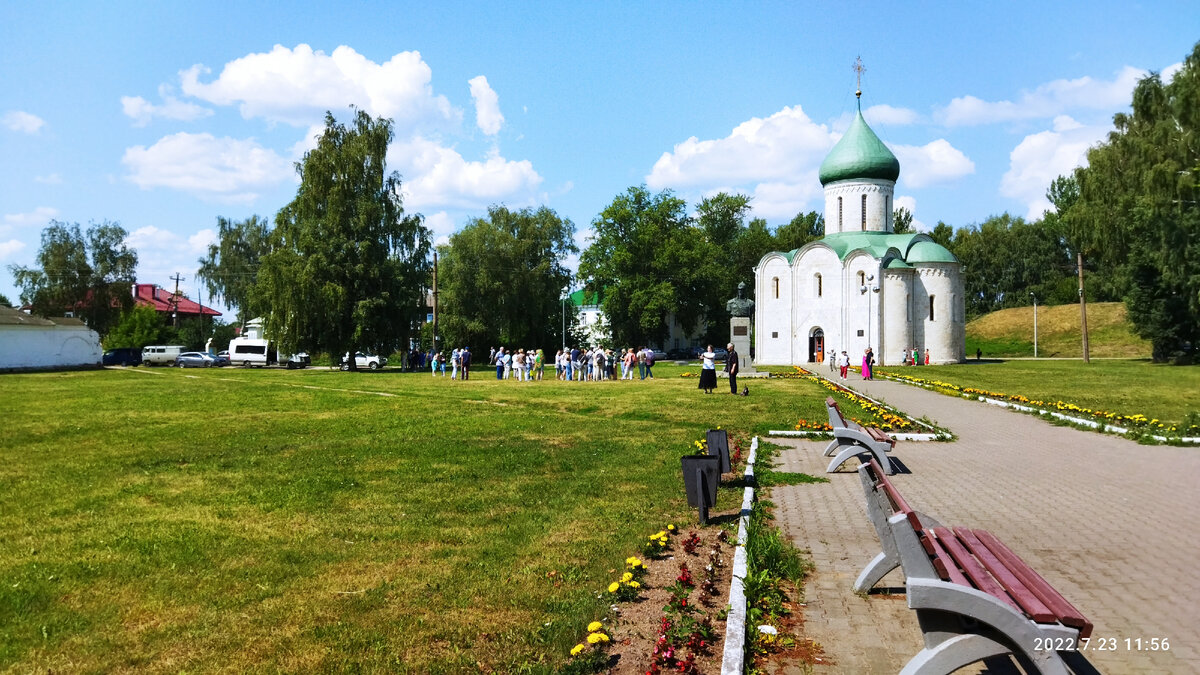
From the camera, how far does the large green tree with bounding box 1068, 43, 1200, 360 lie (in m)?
33.7

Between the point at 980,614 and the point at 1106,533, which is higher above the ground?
the point at 980,614

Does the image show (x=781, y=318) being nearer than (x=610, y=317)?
Yes

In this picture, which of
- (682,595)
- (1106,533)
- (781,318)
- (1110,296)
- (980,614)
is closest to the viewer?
(980,614)

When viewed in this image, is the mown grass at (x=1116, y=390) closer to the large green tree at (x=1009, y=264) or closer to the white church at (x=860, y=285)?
the white church at (x=860, y=285)

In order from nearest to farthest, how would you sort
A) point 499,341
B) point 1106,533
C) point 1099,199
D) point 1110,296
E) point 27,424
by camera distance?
point 1106,533
point 27,424
point 1099,199
point 499,341
point 1110,296

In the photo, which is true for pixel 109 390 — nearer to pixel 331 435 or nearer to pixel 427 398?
pixel 427 398

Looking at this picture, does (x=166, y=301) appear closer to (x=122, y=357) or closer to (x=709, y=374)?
(x=122, y=357)

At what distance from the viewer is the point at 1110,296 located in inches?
3024

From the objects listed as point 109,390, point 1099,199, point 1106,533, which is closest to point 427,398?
point 109,390

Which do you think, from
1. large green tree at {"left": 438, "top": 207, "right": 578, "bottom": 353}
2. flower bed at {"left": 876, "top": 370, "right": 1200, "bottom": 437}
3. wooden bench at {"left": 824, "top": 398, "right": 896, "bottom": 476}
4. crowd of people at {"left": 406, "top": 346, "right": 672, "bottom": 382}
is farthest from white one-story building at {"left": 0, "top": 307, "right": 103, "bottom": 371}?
wooden bench at {"left": 824, "top": 398, "right": 896, "bottom": 476}

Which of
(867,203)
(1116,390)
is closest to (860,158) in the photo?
(867,203)

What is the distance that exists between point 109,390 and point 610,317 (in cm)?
4001

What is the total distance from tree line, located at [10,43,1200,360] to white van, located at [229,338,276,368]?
2.54 meters

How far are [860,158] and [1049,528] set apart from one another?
48872 millimetres
